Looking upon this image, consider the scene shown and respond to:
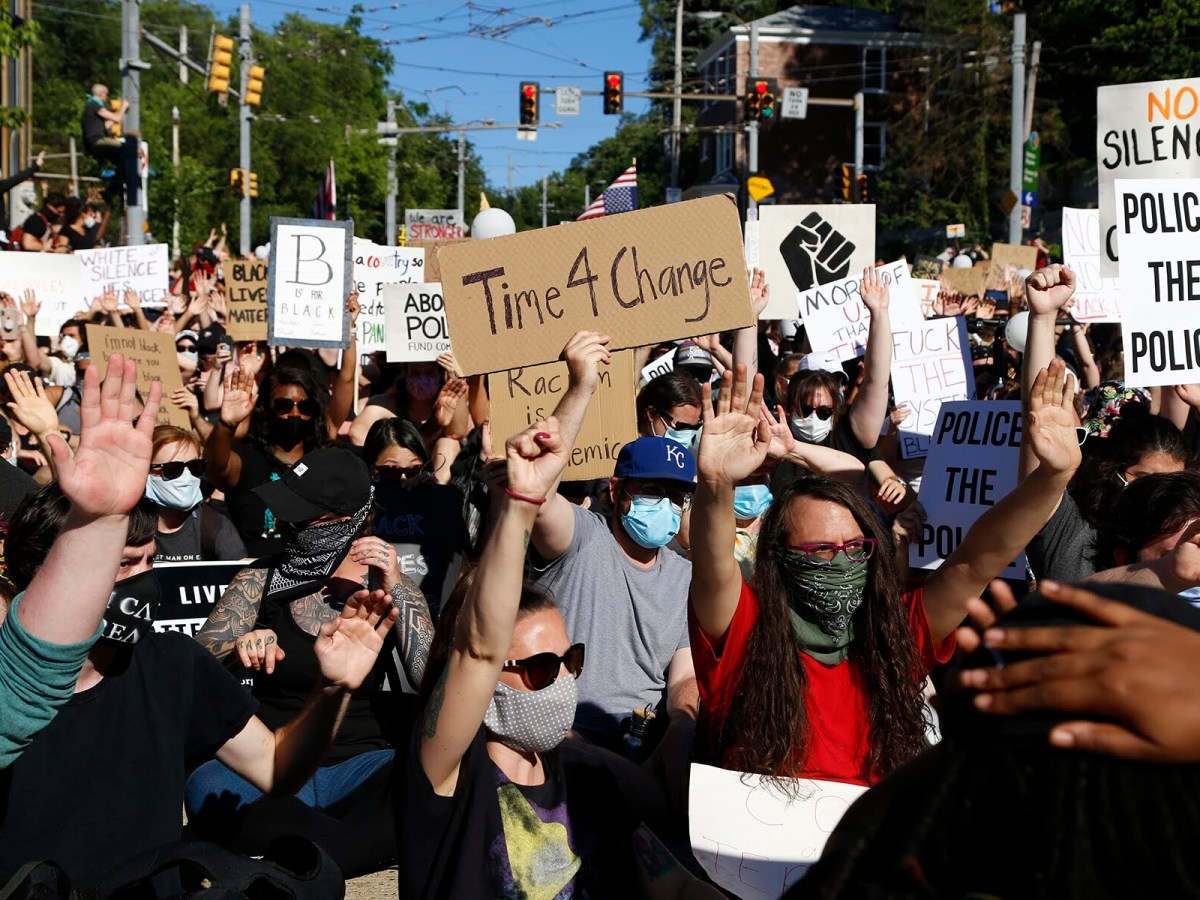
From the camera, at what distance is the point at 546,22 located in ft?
134

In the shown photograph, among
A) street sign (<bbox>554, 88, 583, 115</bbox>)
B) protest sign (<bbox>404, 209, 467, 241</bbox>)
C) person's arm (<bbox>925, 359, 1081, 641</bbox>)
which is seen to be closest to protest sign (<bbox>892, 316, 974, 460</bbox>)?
person's arm (<bbox>925, 359, 1081, 641</bbox>)

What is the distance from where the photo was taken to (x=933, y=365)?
7648 mm

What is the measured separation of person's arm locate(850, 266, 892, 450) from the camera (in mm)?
6332

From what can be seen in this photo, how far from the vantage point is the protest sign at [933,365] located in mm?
7551

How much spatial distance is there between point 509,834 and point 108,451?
1168mm

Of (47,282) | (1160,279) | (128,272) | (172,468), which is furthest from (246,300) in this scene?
(1160,279)

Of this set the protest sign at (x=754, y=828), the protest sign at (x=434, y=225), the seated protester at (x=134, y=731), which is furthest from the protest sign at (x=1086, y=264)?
the protest sign at (x=434, y=225)

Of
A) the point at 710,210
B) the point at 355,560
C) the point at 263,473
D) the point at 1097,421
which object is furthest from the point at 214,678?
the point at 1097,421

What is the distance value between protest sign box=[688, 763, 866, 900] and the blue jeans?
56.1 inches

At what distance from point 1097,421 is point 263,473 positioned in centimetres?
414

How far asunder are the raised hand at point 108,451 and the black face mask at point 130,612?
12.0 inches

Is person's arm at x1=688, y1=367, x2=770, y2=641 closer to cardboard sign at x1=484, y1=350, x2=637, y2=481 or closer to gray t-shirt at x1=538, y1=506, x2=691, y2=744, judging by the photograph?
gray t-shirt at x1=538, y1=506, x2=691, y2=744

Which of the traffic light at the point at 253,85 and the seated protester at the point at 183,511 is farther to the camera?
the traffic light at the point at 253,85

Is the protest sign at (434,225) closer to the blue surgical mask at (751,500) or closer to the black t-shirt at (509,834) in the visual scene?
the blue surgical mask at (751,500)
